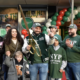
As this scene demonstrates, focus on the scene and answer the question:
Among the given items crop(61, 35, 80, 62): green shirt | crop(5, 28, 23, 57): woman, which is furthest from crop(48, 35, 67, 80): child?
crop(5, 28, 23, 57): woman

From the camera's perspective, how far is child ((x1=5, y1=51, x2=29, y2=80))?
313cm

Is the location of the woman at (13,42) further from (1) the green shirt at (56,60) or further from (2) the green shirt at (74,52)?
(2) the green shirt at (74,52)

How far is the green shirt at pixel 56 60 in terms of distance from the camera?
3428 mm

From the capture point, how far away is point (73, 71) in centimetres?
336

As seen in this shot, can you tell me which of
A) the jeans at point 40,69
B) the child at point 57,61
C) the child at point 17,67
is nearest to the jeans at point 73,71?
the child at point 57,61

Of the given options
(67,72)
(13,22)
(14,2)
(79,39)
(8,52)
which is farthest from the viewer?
(13,22)

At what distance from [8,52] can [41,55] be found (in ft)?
2.02

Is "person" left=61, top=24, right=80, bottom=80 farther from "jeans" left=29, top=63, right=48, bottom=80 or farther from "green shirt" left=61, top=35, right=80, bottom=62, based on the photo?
"jeans" left=29, top=63, right=48, bottom=80

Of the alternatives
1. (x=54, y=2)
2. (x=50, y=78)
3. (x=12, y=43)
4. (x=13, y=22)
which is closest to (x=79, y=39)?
(x=50, y=78)

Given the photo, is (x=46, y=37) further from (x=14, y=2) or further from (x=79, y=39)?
(x=14, y=2)

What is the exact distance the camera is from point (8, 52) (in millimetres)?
3064

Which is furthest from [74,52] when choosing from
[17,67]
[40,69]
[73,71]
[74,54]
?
[17,67]

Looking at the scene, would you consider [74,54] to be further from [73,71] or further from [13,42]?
[13,42]

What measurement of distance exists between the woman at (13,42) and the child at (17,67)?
10 cm
